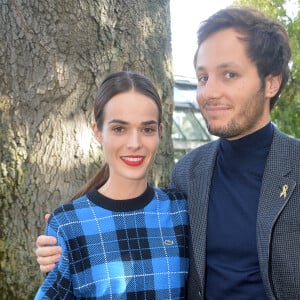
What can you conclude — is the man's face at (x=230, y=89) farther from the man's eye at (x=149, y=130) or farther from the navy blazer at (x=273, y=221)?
the man's eye at (x=149, y=130)

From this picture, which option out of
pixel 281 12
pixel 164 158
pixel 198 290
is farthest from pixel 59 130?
pixel 281 12

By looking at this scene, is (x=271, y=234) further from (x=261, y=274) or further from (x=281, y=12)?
(x=281, y=12)

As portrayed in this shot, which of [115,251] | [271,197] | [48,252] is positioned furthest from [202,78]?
[48,252]

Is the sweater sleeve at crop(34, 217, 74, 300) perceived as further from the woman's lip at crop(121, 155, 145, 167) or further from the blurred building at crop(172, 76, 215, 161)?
the blurred building at crop(172, 76, 215, 161)

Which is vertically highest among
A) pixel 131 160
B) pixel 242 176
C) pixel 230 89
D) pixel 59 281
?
pixel 230 89

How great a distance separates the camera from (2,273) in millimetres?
3498

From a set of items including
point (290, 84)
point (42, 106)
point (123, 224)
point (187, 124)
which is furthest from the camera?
point (187, 124)

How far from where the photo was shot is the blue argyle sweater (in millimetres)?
2344

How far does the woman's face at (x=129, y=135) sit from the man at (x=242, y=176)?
33 cm

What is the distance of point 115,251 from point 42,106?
4.46 ft

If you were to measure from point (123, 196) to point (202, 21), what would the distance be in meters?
1.02

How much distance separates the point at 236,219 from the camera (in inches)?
99.4

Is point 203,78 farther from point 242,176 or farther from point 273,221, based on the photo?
point 273,221

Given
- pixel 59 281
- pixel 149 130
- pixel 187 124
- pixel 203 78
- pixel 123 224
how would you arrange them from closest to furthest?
pixel 59 281
pixel 123 224
pixel 149 130
pixel 203 78
pixel 187 124
